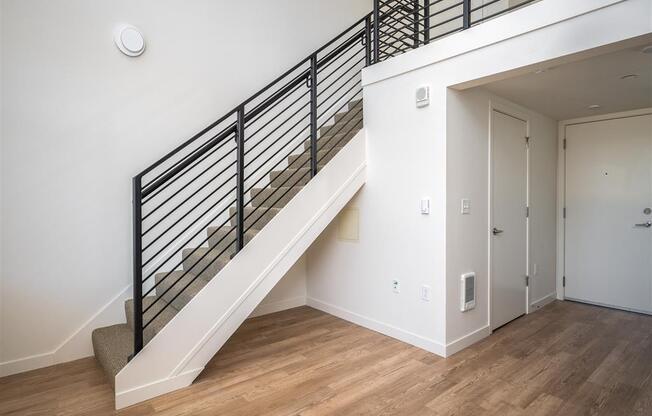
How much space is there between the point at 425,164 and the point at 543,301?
2.57m

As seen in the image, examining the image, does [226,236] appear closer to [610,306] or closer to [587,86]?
[587,86]

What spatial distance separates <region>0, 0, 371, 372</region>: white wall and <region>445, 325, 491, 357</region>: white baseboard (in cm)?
282

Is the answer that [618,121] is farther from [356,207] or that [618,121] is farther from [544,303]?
[356,207]

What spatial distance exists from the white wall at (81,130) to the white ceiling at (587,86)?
2838mm

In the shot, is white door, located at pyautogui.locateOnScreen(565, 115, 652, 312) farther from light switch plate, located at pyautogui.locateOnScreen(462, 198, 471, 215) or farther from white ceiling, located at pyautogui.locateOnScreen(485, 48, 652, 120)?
light switch plate, located at pyautogui.locateOnScreen(462, 198, 471, 215)

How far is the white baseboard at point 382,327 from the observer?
302cm

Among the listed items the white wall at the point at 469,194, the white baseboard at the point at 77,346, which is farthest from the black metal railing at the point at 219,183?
the white wall at the point at 469,194

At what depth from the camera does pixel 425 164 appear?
10.1ft

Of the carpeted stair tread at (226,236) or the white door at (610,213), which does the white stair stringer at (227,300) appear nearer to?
the carpeted stair tread at (226,236)

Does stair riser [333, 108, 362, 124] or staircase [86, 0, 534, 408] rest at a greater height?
stair riser [333, 108, 362, 124]

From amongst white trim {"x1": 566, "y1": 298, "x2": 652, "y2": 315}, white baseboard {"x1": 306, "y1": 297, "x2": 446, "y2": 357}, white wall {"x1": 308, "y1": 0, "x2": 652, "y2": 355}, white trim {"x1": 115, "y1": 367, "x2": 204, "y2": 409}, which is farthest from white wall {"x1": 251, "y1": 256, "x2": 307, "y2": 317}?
white trim {"x1": 566, "y1": 298, "x2": 652, "y2": 315}

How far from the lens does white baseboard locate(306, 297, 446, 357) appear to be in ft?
9.92

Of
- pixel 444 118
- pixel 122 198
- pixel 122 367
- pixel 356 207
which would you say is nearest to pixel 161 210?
pixel 122 198

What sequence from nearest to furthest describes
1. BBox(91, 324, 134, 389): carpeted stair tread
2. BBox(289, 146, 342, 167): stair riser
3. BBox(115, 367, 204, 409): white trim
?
BBox(115, 367, 204, 409): white trim
BBox(91, 324, 134, 389): carpeted stair tread
BBox(289, 146, 342, 167): stair riser
